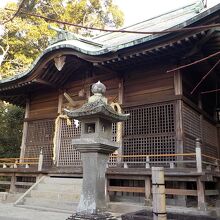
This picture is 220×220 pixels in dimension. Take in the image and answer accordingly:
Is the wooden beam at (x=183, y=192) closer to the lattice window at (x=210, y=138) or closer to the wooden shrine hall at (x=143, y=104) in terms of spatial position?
the wooden shrine hall at (x=143, y=104)

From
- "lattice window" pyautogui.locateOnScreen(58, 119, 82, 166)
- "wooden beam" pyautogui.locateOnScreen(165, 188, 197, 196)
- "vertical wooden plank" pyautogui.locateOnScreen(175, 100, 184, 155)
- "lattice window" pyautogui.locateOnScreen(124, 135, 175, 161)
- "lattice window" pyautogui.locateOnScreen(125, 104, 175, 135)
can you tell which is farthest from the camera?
"lattice window" pyautogui.locateOnScreen(58, 119, 82, 166)

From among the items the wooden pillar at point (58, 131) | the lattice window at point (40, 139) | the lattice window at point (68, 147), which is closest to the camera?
the lattice window at point (68, 147)

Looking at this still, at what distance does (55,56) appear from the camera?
39.2 ft

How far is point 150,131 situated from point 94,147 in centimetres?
515

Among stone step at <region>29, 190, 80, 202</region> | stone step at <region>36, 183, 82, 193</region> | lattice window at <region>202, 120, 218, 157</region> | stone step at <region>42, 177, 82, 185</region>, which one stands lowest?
stone step at <region>29, 190, 80, 202</region>

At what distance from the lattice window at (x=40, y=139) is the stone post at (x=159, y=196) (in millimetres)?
9851

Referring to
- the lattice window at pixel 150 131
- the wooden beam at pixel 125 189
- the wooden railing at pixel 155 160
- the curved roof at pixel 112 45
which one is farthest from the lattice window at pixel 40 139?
the wooden beam at pixel 125 189

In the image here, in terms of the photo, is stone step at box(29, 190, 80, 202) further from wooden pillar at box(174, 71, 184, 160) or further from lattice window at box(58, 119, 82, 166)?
wooden pillar at box(174, 71, 184, 160)

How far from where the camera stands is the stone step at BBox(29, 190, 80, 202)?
9.84m

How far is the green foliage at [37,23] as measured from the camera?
22953 millimetres

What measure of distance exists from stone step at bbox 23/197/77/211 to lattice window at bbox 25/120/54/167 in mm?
3079

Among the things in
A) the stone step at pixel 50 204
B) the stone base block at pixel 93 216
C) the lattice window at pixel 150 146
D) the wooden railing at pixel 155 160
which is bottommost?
the stone step at pixel 50 204

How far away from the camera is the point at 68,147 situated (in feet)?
41.5

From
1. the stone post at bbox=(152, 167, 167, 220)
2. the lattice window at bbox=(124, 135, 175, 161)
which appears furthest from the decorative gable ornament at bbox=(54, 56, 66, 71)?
the stone post at bbox=(152, 167, 167, 220)
